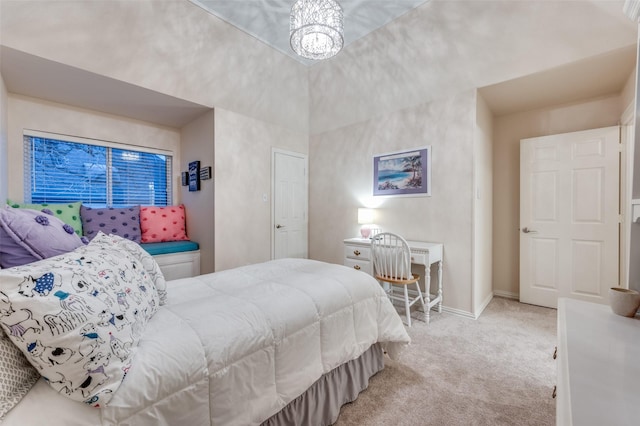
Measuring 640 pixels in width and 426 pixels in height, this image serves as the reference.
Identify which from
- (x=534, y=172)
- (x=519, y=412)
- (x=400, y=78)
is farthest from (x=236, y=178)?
(x=534, y=172)

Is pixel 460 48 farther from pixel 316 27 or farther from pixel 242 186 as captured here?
pixel 242 186

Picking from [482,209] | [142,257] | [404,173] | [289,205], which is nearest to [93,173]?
[289,205]

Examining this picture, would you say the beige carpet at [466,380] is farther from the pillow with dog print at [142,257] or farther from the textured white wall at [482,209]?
the pillow with dog print at [142,257]

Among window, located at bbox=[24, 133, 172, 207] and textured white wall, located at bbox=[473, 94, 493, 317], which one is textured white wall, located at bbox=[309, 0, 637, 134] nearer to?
textured white wall, located at bbox=[473, 94, 493, 317]

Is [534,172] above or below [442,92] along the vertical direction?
below

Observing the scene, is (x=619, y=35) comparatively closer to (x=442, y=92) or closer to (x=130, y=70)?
(x=442, y=92)

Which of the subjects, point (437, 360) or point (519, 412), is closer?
point (519, 412)

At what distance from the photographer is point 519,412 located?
152 cm

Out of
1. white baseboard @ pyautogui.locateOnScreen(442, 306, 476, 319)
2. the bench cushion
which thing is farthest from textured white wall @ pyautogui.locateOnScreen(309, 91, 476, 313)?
the bench cushion

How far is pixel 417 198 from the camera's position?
3215 mm

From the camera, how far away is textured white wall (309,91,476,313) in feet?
9.37

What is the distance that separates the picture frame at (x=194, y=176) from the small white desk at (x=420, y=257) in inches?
82.9

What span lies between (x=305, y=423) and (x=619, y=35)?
11.4 feet

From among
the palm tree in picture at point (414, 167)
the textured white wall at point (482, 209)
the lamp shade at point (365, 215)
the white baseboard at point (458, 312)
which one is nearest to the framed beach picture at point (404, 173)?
the palm tree in picture at point (414, 167)
